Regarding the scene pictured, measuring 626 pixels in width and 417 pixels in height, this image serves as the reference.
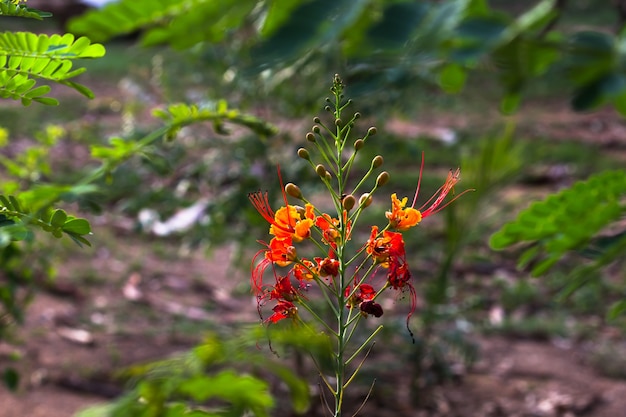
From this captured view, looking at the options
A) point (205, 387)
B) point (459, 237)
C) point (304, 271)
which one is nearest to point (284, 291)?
point (304, 271)

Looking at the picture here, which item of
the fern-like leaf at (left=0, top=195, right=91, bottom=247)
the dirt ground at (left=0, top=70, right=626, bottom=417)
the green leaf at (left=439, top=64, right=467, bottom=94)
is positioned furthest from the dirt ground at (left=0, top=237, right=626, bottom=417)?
the fern-like leaf at (left=0, top=195, right=91, bottom=247)

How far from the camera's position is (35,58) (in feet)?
2.68

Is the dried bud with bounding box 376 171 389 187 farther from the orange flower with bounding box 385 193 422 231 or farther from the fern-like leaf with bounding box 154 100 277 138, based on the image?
the fern-like leaf with bounding box 154 100 277 138

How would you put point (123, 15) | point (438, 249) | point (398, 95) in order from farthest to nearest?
point (438, 249)
point (398, 95)
point (123, 15)

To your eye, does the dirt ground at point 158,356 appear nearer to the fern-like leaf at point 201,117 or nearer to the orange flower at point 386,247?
the fern-like leaf at point 201,117

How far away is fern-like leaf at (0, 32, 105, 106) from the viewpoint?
800 millimetres

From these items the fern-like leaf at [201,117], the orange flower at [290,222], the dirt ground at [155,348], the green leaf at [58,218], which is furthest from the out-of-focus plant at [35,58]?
the dirt ground at [155,348]

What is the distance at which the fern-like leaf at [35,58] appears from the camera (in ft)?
2.63

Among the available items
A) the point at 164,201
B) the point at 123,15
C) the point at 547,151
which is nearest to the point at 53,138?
the point at 164,201

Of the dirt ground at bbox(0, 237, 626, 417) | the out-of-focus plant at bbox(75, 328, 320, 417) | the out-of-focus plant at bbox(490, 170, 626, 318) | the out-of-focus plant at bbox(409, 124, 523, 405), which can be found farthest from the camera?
the dirt ground at bbox(0, 237, 626, 417)

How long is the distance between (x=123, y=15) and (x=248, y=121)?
377 mm

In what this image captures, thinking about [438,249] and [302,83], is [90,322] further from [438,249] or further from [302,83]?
[438,249]

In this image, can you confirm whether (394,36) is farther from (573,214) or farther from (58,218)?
(573,214)

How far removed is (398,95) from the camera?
2.72 meters
